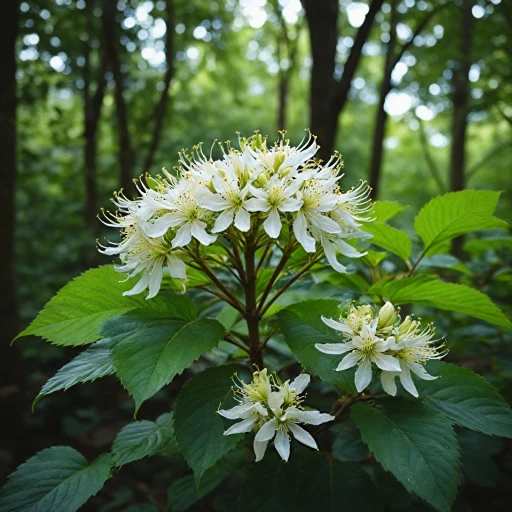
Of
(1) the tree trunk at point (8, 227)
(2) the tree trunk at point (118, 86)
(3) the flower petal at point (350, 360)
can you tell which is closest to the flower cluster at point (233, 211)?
(3) the flower petal at point (350, 360)

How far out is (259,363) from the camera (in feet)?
4.73

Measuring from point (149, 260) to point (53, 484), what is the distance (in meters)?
0.70

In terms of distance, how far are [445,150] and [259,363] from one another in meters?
13.6

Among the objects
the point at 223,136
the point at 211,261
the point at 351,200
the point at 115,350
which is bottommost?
the point at 115,350

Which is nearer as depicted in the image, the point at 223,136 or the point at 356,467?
the point at 356,467

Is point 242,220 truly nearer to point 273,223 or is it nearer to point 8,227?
point 273,223

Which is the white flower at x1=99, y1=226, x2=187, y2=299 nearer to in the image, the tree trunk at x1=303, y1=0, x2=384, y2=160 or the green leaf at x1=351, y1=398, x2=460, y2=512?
the green leaf at x1=351, y1=398, x2=460, y2=512

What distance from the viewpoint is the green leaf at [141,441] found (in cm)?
127

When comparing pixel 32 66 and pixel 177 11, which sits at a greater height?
pixel 177 11

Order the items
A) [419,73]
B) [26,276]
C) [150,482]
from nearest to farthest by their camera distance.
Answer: [150,482] < [419,73] < [26,276]

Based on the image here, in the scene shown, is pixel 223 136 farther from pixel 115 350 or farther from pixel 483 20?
pixel 115 350

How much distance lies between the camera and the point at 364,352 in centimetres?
120

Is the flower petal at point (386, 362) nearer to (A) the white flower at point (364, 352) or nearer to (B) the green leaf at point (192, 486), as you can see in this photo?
(A) the white flower at point (364, 352)

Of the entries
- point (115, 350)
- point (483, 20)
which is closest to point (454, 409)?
point (115, 350)
